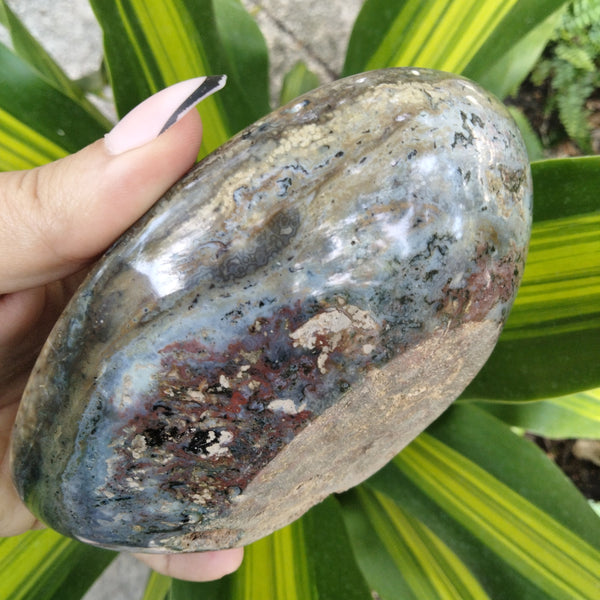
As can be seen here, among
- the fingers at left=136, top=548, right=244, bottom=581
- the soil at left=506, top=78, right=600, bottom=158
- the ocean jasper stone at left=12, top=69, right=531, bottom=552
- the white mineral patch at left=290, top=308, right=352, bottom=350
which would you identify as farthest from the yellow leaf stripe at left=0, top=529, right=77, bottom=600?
A: the soil at left=506, top=78, right=600, bottom=158

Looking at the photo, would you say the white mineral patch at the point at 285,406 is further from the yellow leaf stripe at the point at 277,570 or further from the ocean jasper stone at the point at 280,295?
the yellow leaf stripe at the point at 277,570

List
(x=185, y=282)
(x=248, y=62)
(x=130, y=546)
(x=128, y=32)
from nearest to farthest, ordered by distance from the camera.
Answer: (x=185, y=282)
(x=130, y=546)
(x=128, y=32)
(x=248, y=62)

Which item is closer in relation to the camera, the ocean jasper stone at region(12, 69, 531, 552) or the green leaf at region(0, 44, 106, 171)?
the ocean jasper stone at region(12, 69, 531, 552)

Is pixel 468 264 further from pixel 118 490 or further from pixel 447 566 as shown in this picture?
pixel 447 566

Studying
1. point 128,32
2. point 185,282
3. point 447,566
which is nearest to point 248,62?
point 128,32

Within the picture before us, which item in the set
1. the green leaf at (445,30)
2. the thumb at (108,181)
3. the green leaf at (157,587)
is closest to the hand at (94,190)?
the thumb at (108,181)

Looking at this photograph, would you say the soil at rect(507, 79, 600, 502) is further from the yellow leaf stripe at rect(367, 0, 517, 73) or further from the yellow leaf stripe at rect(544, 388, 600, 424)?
the yellow leaf stripe at rect(367, 0, 517, 73)
